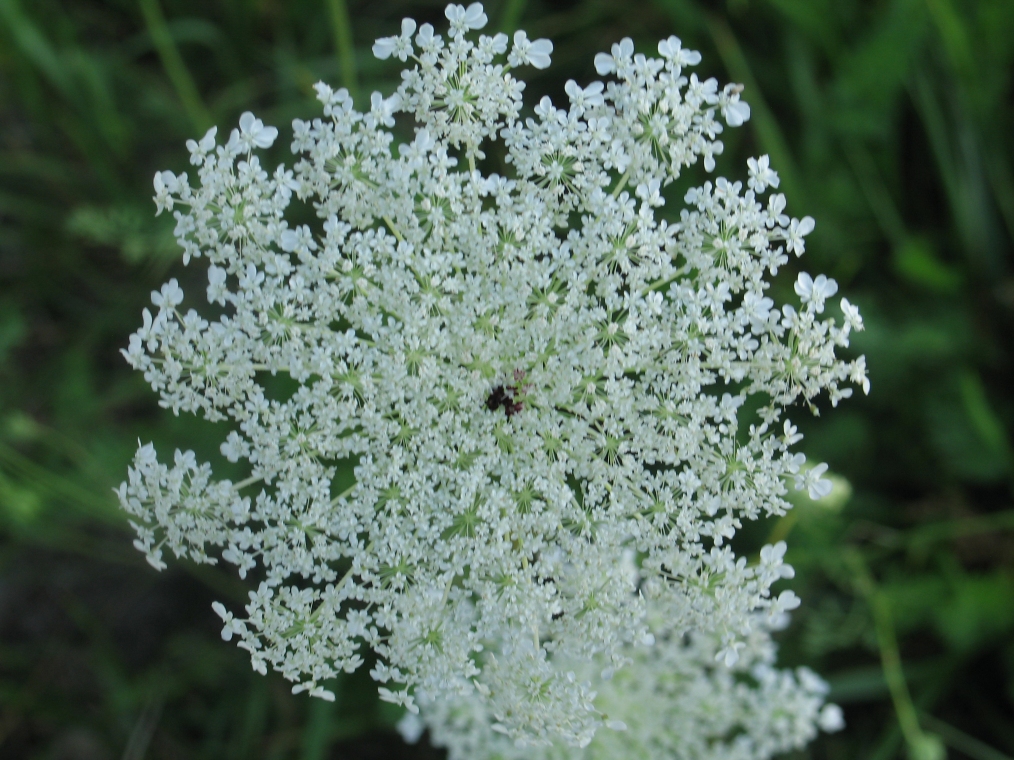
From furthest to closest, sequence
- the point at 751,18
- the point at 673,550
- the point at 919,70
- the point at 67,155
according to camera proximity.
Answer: the point at 67,155 < the point at 751,18 < the point at 919,70 < the point at 673,550

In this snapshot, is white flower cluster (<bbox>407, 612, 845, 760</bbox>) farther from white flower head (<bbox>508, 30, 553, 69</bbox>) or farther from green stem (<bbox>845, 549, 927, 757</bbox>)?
white flower head (<bbox>508, 30, 553, 69</bbox>)

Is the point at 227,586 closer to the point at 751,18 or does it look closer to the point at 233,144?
the point at 233,144

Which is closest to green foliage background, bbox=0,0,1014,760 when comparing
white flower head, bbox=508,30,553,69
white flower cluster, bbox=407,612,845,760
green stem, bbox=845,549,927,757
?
green stem, bbox=845,549,927,757

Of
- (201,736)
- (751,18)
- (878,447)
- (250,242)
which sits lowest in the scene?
(201,736)

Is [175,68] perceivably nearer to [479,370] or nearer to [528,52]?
[528,52]

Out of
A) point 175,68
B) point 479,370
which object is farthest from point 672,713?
point 175,68

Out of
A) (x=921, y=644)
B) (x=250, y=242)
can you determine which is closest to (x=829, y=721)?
(x=921, y=644)
